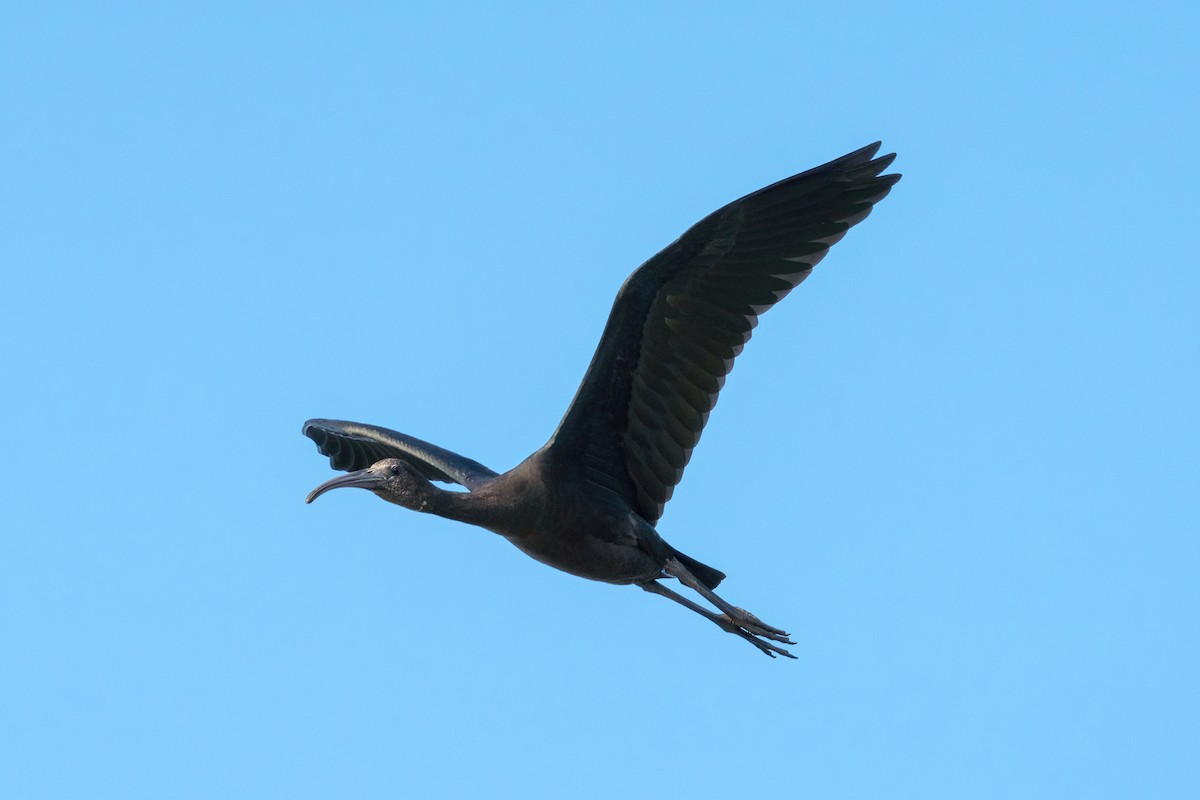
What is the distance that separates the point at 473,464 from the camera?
13633 mm

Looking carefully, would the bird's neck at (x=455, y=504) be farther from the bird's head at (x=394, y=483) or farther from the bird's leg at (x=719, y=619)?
the bird's leg at (x=719, y=619)

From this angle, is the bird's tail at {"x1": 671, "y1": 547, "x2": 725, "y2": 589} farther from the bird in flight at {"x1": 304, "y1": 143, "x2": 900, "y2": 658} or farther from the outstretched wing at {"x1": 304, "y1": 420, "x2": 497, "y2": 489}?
the outstretched wing at {"x1": 304, "y1": 420, "x2": 497, "y2": 489}

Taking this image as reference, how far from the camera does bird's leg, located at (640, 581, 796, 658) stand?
42.3 feet

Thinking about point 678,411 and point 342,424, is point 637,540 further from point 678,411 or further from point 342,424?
point 342,424

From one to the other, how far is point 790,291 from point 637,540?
6.53ft

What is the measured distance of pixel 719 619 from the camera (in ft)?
42.7

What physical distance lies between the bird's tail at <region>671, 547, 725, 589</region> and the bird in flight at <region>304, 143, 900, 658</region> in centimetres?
4

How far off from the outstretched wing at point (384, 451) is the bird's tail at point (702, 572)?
1.51 metres

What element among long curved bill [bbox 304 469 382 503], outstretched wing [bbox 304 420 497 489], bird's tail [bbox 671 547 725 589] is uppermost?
outstretched wing [bbox 304 420 497 489]

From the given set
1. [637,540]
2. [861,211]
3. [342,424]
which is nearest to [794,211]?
[861,211]

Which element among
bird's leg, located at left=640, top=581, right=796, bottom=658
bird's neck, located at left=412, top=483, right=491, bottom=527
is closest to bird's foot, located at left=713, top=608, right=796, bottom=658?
bird's leg, located at left=640, top=581, right=796, bottom=658

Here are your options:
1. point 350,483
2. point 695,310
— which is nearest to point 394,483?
point 350,483

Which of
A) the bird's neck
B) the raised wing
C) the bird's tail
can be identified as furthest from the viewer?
the bird's tail

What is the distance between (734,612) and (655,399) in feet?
5.27
